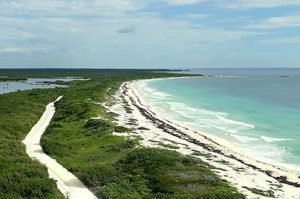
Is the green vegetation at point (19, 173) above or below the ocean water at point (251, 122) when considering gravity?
above

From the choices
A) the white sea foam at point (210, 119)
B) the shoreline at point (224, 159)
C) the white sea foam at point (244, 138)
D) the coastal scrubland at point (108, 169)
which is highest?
the coastal scrubland at point (108, 169)

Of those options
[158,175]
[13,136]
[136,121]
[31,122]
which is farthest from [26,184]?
[136,121]

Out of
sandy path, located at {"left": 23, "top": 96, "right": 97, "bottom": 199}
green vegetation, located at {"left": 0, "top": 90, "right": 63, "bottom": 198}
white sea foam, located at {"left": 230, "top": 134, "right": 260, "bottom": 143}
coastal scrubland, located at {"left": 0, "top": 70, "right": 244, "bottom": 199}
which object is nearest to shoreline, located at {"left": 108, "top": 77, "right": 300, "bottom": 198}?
coastal scrubland, located at {"left": 0, "top": 70, "right": 244, "bottom": 199}

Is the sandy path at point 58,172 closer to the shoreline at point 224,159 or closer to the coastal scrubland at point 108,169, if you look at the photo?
the coastal scrubland at point 108,169

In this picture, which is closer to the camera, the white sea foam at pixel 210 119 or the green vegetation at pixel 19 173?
the green vegetation at pixel 19 173

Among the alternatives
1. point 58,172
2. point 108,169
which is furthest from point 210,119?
point 58,172

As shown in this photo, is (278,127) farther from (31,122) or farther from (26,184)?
(26,184)

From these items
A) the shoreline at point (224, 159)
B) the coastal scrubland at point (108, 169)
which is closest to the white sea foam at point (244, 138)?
the shoreline at point (224, 159)

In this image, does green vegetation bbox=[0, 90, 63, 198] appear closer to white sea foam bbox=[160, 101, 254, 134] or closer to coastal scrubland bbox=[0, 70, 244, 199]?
coastal scrubland bbox=[0, 70, 244, 199]
